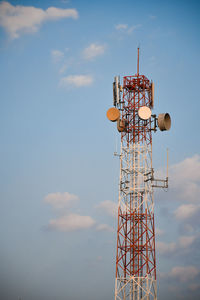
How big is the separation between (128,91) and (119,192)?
1320 cm

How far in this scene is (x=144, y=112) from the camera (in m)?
59.6

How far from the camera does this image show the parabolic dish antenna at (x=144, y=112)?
59438 mm

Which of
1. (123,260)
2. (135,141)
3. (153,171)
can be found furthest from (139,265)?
(135,141)

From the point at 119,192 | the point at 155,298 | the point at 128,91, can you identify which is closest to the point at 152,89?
the point at 128,91

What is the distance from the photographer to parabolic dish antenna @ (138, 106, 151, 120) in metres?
59.4

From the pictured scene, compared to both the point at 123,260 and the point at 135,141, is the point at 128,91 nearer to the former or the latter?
the point at 135,141

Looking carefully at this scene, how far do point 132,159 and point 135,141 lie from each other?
235 centimetres

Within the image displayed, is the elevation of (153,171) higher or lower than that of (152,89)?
lower

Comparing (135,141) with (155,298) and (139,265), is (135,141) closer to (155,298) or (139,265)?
(139,265)

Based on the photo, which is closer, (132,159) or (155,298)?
(155,298)

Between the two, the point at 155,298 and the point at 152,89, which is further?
the point at 152,89

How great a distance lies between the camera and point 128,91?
62250 mm

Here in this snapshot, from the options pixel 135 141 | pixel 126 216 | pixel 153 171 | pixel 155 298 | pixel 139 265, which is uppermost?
pixel 135 141

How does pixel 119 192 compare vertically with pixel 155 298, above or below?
above
